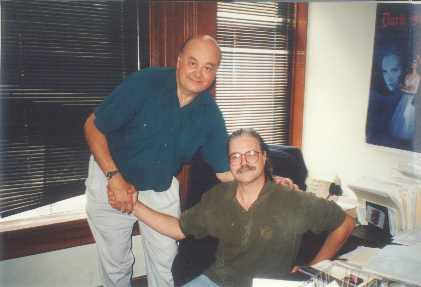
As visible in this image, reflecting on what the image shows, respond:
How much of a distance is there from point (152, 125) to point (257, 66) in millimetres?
1379

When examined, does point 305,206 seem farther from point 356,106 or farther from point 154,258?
point 356,106

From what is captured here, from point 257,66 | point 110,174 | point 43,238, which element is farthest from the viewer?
point 257,66

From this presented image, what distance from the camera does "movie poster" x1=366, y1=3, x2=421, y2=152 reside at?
1.66 metres

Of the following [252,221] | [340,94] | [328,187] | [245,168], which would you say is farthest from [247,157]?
[340,94]

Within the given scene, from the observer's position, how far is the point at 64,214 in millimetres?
2070

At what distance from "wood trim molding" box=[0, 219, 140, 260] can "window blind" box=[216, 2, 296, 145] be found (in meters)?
1.43

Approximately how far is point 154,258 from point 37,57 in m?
1.43

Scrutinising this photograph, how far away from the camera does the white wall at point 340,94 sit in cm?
198

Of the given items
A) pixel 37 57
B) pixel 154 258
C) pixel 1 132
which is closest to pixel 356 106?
pixel 154 258

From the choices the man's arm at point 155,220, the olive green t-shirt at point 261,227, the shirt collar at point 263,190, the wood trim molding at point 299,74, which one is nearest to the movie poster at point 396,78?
the wood trim molding at point 299,74

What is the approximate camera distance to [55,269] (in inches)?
78.2

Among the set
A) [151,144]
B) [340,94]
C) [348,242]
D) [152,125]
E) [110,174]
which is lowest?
[348,242]

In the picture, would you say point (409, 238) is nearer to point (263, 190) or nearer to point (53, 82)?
point (263, 190)

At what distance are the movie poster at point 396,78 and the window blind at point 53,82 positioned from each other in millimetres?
1642
